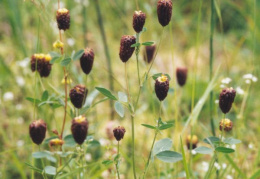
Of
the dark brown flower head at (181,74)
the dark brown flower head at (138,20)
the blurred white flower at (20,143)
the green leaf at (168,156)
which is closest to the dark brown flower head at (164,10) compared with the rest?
the dark brown flower head at (138,20)

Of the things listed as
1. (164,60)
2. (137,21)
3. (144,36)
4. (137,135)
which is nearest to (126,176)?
(137,135)

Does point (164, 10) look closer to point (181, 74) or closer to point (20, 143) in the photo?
point (181, 74)

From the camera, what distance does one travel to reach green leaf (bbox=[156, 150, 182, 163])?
81 cm

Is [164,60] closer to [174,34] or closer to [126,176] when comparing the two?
[174,34]

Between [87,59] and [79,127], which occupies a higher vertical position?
[87,59]

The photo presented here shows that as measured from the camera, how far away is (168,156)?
0.83m

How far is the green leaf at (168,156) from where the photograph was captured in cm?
81

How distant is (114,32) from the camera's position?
239 cm

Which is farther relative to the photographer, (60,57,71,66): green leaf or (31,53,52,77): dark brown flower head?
(31,53,52,77): dark brown flower head

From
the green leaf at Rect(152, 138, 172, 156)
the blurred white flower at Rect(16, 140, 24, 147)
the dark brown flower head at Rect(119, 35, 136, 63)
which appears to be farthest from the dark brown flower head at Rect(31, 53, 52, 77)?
the blurred white flower at Rect(16, 140, 24, 147)

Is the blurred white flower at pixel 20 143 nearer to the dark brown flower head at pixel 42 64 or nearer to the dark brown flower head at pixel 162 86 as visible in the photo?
the dark brown flower head at pixel 42 64

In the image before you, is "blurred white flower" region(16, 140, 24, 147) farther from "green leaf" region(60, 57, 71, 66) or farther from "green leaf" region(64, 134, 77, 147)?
"green leaf" region(60, 57, 71, 66)

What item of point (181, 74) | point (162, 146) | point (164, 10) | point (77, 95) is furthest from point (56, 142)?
point (181, 74)

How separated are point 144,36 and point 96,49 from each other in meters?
0.33
